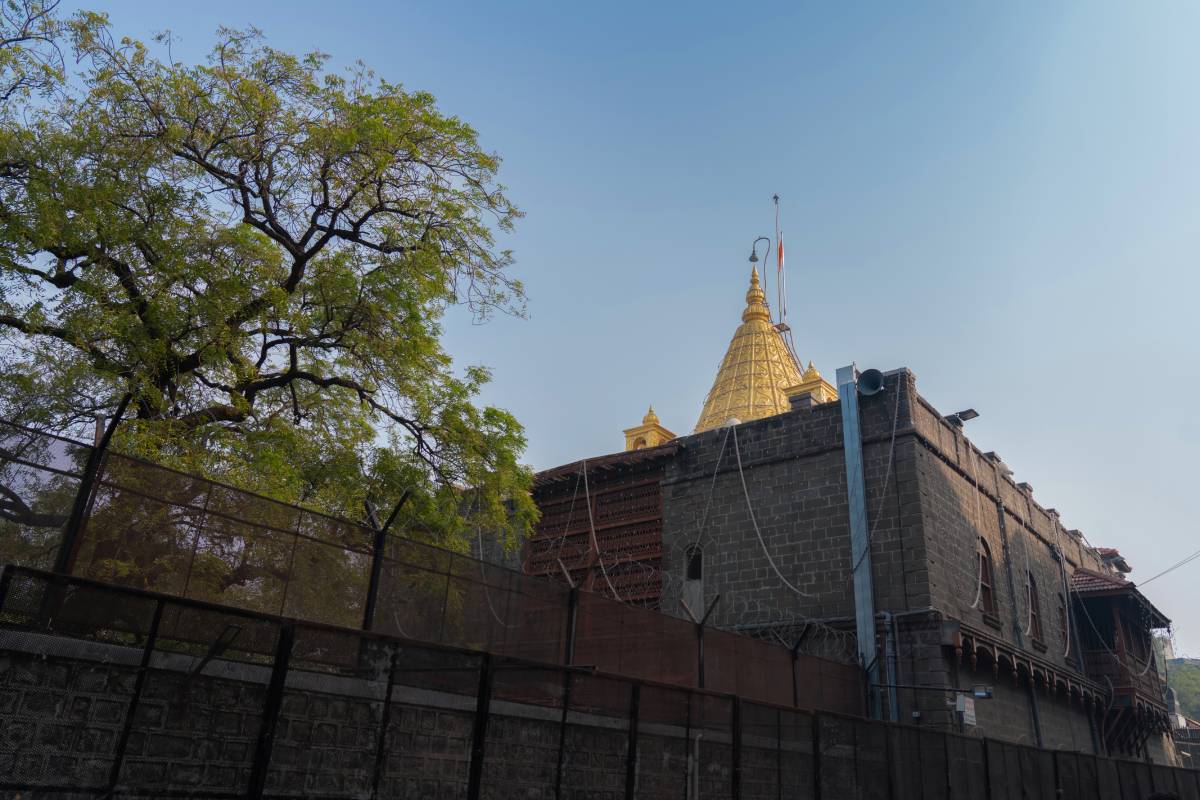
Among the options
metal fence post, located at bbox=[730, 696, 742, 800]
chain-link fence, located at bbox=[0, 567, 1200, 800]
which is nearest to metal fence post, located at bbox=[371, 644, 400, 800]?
chain-link fence, located at bbox=[0, 567, 1200, 800]

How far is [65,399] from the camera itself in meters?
12.9

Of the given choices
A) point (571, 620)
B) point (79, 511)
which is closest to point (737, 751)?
point (571, 620)

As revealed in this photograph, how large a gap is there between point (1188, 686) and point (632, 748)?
129 meters

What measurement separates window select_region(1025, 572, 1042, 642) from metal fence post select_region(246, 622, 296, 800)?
22.9 metres

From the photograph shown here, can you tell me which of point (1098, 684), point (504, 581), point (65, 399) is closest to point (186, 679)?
point (504, 581)

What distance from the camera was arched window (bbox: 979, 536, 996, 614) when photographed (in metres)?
21.8

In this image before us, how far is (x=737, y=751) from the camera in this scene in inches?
383

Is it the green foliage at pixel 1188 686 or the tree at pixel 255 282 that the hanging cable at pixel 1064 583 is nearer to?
the tree at pixel 255 282

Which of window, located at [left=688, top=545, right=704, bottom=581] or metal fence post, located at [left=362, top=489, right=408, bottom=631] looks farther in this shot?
window, located at [left=688, top=545, right=704, bottom=581]

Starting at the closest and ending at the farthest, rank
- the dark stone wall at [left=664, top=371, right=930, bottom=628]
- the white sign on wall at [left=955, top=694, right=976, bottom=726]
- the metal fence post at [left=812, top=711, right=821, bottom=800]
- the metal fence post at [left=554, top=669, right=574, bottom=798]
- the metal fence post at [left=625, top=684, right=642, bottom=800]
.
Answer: the metal fence post at [left=554, top=669, right=574, bottom=798] < the metal fence post at [left=625, top=684, right=642, bottom=800] < the metal fence post at [left=812, top=711, right=821, bottom=800] < the white sign on wall at [left=955, top=694, right=976, bottom=726] < the dark stone wall at [left=664, top=371, right=930, bottom=628]

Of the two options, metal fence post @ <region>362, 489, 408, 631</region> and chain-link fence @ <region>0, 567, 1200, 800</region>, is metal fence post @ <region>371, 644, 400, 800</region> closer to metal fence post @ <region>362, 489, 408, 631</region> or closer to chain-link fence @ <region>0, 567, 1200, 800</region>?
chain-link fence @ <region>0, 567, 1200, 800</region>

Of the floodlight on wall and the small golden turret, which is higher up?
the small golden turret

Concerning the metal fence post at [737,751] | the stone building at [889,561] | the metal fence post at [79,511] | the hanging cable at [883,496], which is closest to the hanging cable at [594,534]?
the stone building at [889,561]

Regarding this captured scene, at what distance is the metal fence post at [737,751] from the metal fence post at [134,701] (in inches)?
246
